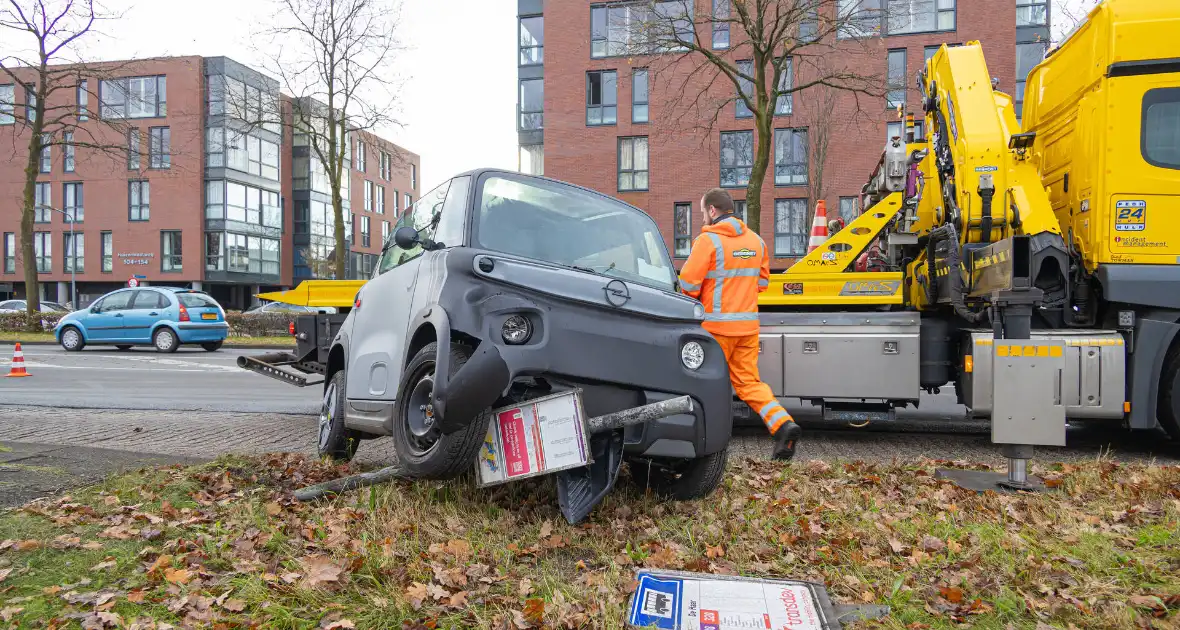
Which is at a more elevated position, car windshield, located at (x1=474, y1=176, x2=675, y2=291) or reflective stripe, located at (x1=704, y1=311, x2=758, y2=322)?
car windshield, located at (x1=474, y1=176, x2=675, y2=291)

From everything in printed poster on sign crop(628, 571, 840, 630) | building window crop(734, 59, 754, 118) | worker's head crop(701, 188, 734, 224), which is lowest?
printed poster on sign crop(628, 571, 840, 630)

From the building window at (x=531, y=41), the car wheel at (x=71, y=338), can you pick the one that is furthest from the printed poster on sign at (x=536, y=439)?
the building window at (x=531, y=41)

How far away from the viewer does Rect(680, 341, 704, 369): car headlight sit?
392 centimetres

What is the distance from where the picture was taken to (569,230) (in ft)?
14.3

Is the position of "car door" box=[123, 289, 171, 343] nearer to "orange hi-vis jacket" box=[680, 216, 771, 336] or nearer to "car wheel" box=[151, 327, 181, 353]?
"car wheel" box=[151, 327, 181, 353]

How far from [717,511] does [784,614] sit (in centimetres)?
132

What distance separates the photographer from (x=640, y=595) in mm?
3027

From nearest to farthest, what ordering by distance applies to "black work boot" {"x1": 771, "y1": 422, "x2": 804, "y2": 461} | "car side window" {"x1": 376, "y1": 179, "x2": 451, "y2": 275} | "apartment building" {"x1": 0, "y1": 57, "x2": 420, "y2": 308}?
"car side window" {"x1": 376, "y1": 179, "x2": 451, "y2": 275} → "black work boot" {"x1": 771, "y1": 422, "x2": 804, "y2": 461} → "apartment building" {"x1": 0, "y1": 57, "x2": 420, "y2": 308}

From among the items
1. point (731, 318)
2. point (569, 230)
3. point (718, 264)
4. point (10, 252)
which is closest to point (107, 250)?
point (10, 252)

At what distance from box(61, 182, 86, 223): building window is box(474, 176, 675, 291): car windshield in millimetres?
51138

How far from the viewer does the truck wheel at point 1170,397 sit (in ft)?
20.7

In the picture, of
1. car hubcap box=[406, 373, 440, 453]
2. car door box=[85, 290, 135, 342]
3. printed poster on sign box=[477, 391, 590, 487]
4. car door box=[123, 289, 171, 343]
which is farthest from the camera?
car door box=[85, 290, 135, 342]

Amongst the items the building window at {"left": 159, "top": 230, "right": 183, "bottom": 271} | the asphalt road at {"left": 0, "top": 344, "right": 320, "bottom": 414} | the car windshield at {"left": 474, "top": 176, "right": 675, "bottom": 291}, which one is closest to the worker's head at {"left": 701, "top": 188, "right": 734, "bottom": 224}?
the car windshield at {"left": 474, "top": 176, "right": 675, "bottom": 291}

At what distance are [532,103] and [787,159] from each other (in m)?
11.2
